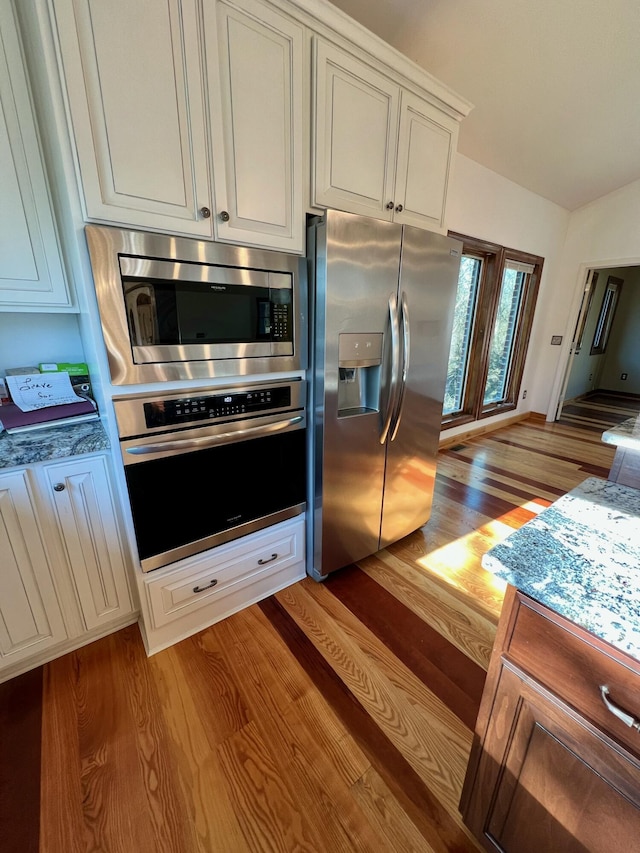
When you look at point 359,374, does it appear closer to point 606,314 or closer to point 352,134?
point 352,134

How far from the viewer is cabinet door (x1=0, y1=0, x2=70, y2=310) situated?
1.18 m

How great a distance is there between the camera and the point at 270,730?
1233 mm

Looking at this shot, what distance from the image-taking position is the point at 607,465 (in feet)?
11.2

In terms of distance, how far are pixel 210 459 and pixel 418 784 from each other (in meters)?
1.28

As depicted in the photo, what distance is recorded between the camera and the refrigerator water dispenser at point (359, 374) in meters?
1.54

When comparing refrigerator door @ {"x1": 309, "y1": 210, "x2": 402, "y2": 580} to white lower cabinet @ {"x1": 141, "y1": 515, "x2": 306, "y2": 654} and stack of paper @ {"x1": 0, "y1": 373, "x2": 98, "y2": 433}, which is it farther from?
stack of paper @ {"x1": 0, "y1": 373, "x2": 98, "y2": 433}

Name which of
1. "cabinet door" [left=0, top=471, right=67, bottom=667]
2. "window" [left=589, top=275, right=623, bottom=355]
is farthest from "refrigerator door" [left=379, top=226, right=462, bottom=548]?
"window" [left=589, top=275, right=623, bottom=355]

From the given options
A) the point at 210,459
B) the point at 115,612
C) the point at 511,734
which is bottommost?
the point at 115,612

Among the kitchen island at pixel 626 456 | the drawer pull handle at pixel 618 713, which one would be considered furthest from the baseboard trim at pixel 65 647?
the kitchen island at pixel 626 456

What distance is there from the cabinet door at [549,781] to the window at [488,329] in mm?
2850

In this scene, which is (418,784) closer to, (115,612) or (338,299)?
(115,612)

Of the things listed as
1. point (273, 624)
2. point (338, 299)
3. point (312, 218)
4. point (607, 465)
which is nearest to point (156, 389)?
point (338, 299)

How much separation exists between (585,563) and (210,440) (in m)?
1.18

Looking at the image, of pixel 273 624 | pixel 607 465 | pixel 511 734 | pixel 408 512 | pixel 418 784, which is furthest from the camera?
pixel 607 465
